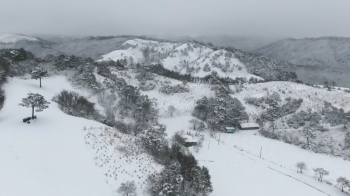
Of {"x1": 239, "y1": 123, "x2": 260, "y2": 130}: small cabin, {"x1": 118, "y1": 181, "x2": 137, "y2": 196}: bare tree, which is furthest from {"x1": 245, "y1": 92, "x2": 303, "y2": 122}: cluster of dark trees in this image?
{"x1": 118, "y1": 181, "x2": 137, "y2": 196}: bare tree

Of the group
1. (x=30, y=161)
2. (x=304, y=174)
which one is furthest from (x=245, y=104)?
(x=30, y=161)

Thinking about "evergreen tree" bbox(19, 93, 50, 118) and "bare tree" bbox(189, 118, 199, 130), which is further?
"bare tree" bbox(189, 118, 199, 130)

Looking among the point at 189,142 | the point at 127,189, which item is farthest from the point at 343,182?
the point at 127,189

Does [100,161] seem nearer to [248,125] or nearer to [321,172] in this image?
[321,172]

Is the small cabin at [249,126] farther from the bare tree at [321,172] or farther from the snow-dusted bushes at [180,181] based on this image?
the snow-dusted bushes at [180,181]

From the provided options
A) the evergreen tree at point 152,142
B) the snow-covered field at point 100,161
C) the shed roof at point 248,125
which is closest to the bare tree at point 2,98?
the snow-covered field at point 100,161

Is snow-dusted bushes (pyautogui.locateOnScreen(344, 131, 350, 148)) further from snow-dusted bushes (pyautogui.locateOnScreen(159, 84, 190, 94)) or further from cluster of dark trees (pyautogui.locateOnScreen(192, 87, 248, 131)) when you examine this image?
snow-dusted bushes (pyautogui.locateOnScreen(159, 84, 190, 94))
